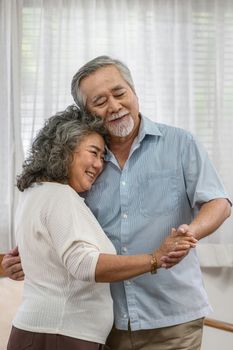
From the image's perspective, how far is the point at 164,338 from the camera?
1.84m

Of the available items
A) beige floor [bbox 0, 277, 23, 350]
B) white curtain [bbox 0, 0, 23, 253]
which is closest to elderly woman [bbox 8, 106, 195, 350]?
beige floor [bbox 0, 277, 23, 350]

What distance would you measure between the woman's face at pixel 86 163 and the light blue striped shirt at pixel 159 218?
11 centimetres

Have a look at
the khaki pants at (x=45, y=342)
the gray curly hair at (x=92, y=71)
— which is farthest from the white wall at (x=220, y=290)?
the khaki pants at (x=45, y=342)

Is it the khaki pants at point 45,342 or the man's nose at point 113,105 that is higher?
the man's nose at point 113,105

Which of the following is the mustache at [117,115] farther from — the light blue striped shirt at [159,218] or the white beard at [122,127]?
the light blue striped shirt at [159,218]

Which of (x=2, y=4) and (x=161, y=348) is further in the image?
(x=2, y=4)

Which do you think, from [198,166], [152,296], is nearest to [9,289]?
[152,296]

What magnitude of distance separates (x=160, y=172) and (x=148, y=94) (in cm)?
142

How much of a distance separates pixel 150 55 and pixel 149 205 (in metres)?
1.54

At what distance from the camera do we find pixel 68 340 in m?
1.63

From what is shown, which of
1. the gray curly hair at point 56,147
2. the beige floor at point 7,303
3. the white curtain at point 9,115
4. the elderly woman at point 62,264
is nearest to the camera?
the elderly woman at point 62,264

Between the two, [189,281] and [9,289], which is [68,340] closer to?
[189,281]

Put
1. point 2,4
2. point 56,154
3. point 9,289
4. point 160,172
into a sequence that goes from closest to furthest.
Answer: point 56,154 → point 160,172 → point 9,289 → point 2,4

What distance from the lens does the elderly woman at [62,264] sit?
1.60 metres
